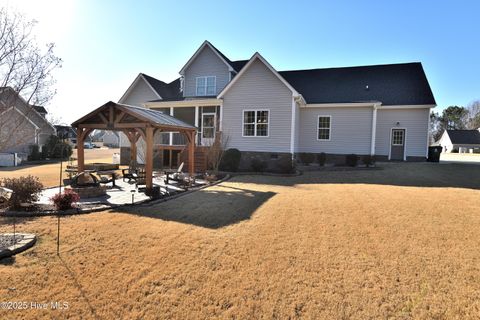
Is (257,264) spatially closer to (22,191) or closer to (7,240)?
(7,240)

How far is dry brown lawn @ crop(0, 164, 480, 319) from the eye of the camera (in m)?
3.38

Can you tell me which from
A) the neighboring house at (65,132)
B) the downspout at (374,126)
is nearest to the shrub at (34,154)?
the neighboring house at (65,132)

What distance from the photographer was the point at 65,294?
358 centimetres

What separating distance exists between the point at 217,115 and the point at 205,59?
5.41 metres

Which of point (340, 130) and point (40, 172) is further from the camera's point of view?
point (340, 130)

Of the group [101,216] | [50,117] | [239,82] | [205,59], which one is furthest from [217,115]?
[101,216]

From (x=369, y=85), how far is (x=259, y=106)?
10369mm

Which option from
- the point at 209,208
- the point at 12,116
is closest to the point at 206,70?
the point at 209,208

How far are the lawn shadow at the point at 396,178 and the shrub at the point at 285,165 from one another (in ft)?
3.83

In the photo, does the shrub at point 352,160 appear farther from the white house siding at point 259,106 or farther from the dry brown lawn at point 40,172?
the dry brown lawn at point 40,172


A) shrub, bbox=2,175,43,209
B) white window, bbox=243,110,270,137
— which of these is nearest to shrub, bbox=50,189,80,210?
shrub, bbox=2,175,43,209

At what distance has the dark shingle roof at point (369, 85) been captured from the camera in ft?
64.0

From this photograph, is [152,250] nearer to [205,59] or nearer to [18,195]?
[18,195]

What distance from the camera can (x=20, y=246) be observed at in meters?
4.82
